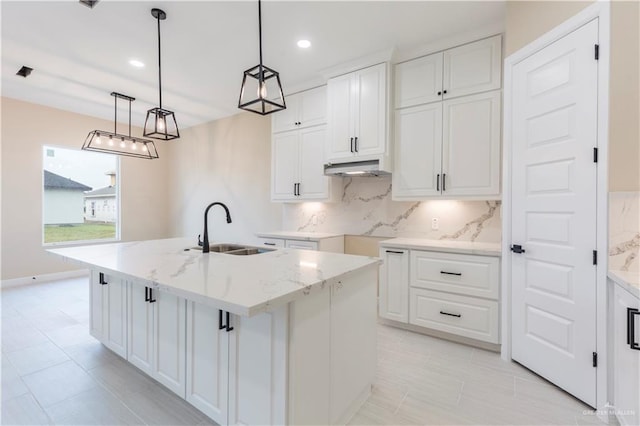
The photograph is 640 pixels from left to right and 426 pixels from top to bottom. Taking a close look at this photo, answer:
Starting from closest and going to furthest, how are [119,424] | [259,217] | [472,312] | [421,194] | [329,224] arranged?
[119,424]
[472,312]
[421,194]
[329,224]
[259,217]

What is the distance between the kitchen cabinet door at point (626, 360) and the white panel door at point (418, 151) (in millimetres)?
1534

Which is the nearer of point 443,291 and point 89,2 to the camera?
point 89,2

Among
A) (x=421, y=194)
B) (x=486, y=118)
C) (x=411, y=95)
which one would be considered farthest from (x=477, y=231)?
(x=411, y=95)

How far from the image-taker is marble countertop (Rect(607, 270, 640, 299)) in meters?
1.43

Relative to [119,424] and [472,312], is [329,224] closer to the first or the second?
[472,312]

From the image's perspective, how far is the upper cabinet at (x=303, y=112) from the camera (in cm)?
369

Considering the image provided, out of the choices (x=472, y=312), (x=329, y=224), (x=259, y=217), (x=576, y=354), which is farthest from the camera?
(x=259, y=217)

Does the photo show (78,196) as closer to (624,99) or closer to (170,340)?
(170,340)

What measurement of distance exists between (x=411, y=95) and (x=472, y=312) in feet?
6.96

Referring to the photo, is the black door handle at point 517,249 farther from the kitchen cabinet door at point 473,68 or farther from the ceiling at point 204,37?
the ceiling at point 204,37

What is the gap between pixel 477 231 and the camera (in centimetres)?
300

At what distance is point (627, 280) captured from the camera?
153 centimetres

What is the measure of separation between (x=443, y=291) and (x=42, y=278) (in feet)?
19.0

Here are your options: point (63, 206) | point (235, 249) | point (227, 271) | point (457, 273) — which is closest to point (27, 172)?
point (63, 206)
